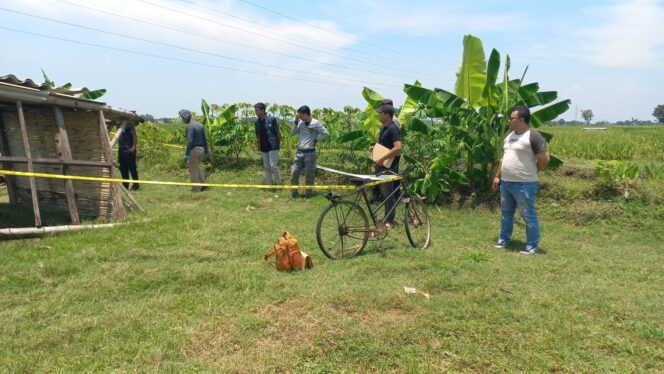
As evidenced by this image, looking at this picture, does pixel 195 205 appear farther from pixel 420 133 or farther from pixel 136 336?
pixel 136 336

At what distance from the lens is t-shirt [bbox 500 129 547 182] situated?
18.5 ft

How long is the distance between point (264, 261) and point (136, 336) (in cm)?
203

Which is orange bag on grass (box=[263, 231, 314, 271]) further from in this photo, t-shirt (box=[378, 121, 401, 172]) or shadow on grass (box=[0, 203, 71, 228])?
shadow on grass (box=[0, 203, 71, 228])

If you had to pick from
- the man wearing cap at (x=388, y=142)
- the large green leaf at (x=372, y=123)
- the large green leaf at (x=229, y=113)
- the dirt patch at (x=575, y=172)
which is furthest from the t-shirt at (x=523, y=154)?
the large green leaf at (x=229, y=113)

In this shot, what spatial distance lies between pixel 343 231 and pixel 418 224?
1.35 metres

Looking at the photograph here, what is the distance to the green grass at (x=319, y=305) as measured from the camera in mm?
3295

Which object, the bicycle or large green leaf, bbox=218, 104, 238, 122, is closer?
the bicycle

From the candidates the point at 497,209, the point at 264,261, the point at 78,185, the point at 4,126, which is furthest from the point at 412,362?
the point at 4,126

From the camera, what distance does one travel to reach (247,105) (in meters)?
12.7

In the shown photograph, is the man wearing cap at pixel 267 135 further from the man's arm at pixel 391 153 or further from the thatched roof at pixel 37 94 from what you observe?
the man's arm at pixel 391 153

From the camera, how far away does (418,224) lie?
20.6 feet

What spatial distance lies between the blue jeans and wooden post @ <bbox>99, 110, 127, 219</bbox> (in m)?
5.82

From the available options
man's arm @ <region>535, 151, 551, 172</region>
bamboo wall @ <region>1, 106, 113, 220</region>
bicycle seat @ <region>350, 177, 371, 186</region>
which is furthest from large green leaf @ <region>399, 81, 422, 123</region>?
bamboo wall @ <region>1, 106, 113, 220</region>

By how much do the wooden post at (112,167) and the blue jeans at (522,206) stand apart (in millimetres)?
5823
